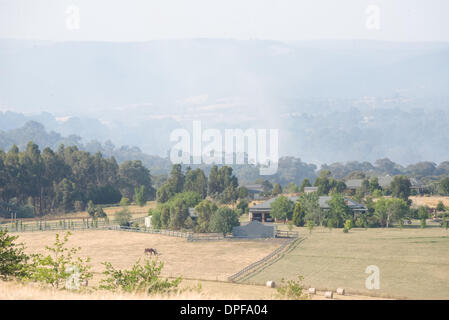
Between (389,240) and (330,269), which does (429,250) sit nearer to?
(389,240)

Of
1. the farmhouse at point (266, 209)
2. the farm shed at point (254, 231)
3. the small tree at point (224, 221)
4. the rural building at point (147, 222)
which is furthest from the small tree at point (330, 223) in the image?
the rural building at point (147, 222)

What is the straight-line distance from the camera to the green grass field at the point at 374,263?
126 feet

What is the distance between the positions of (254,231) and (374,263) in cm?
2105

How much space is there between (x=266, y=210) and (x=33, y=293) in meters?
69.2

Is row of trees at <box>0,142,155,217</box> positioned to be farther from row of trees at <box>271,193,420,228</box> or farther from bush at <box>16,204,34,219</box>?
row of trees at <box>271,193,420,228</box>

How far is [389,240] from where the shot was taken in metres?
61.9

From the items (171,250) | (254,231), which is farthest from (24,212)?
(171,250)

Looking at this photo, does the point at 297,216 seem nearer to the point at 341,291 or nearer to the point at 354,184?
the point at 341,291

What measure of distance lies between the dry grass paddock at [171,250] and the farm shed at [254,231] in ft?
9.66

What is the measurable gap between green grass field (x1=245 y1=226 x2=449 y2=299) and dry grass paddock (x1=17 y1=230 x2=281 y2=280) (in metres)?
3.63

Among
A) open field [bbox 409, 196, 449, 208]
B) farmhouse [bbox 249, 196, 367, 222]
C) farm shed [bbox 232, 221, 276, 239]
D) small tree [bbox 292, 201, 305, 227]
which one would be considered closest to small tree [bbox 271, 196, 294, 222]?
farmhouse [bbox 249, 196, 367, 222]

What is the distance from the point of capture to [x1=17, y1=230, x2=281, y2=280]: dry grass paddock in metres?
46.2
